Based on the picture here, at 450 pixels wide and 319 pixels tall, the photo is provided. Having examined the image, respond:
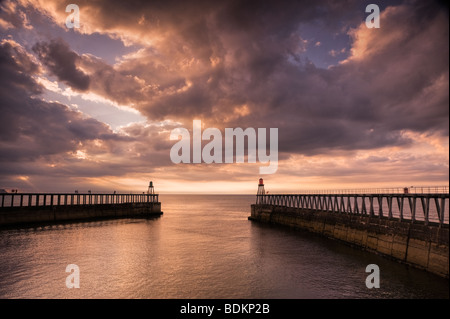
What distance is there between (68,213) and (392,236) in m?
62.7

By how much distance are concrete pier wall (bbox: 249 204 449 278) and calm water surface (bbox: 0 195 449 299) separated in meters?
1.05

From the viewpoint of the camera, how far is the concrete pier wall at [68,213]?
4898cm

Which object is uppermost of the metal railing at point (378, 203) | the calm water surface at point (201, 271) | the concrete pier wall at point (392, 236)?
the metal railing at point (378, 203)

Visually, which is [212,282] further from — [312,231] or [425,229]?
[312,231]

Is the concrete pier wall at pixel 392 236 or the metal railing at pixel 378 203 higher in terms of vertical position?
the metal railing at pixel 378 203

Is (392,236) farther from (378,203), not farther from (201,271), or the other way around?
(378,203)

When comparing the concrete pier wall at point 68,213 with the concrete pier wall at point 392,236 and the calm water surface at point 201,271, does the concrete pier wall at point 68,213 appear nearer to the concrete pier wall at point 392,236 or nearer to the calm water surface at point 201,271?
the calm water surface at point 201,271

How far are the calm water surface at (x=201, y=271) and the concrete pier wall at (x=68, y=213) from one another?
14.8 metres

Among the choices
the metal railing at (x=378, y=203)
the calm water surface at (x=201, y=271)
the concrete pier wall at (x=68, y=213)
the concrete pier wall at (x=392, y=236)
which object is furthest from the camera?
the concrete pier wall at (x=68, y=213)

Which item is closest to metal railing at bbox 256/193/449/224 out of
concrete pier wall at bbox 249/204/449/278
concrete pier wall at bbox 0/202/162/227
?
concrete pier wall at bbox 249/204/449/278

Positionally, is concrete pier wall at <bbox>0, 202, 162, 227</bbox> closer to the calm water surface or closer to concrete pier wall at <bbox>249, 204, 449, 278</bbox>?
the calm water surface

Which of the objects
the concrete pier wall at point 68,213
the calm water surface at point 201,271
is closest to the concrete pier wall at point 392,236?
the calm water surface at point 201,271

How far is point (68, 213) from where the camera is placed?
59.5 metres
